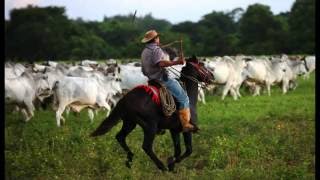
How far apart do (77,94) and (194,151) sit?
596 centimetres

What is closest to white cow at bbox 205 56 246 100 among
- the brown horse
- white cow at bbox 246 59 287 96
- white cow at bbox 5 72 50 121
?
white cow at bbox 246 59 287 96

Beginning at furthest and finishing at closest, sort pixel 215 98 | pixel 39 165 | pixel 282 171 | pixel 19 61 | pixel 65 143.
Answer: pixel 215 98 → pixel 19 61 → pixel 65 143 → pixel 39 165 → pixel 282 171

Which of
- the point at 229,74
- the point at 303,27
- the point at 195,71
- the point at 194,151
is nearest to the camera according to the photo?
the point at 195,71

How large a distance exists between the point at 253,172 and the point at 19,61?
13.1 m

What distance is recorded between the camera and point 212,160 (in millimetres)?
11688

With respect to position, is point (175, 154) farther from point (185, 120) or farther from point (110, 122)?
point (110, 122)

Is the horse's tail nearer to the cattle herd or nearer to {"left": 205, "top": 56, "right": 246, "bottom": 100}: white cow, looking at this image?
the cattle herd

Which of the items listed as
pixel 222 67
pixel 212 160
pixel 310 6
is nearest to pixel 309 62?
pixel 222 67

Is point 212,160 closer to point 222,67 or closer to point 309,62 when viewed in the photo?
point 222,67

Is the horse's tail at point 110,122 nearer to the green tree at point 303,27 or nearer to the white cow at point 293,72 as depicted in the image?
the white cow at point 293,72

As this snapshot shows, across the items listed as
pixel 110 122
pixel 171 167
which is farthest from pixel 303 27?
pixel 110 122

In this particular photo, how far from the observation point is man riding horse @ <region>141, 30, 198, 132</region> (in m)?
10.4

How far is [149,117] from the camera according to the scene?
10.4 metres

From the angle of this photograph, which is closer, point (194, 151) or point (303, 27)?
point (194, 151)
